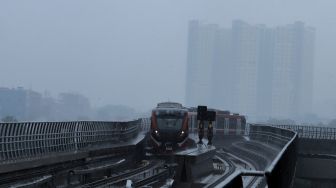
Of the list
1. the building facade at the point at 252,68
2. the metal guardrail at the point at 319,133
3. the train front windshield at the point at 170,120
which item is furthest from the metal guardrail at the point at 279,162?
the building facade at the point at 252,68

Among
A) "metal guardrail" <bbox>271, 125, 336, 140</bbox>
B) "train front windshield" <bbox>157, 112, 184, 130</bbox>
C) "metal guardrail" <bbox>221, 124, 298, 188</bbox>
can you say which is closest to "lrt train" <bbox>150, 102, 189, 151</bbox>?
"train front windshield" <bbox>157, 112, 184, 130</bbox>

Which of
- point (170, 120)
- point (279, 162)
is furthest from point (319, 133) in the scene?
point (279, 162)

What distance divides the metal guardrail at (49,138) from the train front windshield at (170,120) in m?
4.75

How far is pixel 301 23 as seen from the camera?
174875 millimetres

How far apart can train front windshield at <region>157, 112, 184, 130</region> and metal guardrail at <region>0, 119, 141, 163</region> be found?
4755 mm

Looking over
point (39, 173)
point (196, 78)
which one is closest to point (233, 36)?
→ point (196, 78)

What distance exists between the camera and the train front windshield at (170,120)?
1718 inches

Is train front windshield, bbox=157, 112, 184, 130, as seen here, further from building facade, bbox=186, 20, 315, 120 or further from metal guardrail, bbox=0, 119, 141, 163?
building facade, bbox=186, 20, 315, 120

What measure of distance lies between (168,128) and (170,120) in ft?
1.81

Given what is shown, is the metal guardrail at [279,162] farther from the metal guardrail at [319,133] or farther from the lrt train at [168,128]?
the lrt train at [168,128]

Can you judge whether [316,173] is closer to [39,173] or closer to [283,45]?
[39,173]

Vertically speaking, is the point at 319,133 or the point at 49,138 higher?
the point at 49,138

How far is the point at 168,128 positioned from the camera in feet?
143

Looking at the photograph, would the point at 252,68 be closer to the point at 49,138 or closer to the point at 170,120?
the point at 170,120
